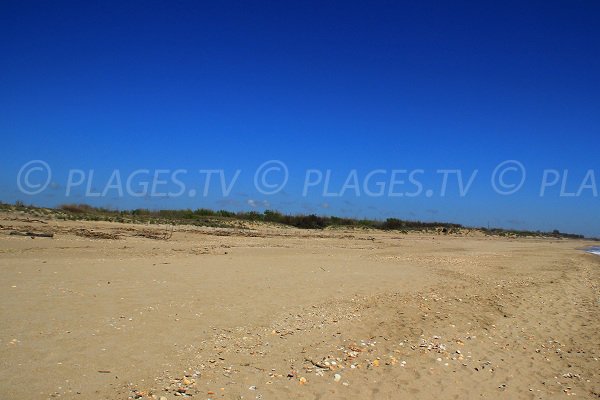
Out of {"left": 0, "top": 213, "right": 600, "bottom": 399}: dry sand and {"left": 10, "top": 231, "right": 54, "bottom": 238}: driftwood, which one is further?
{"left": 10, "top": 231, "right": 54, "bottom": 238}: driftwood

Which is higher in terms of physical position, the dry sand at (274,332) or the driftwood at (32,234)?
the driftwood at (32,234)

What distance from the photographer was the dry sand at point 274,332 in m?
5.90

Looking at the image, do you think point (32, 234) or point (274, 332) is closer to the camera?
point (274, 332)

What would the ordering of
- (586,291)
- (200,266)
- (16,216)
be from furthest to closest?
(16,216) < (586,291) < (200,266)

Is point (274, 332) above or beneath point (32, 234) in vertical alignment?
beneath

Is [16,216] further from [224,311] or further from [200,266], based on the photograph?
[224,311]

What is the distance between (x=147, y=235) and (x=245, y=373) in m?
16.7

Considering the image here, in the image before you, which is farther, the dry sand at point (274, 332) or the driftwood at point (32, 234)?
the driftwood at point (32, 234)

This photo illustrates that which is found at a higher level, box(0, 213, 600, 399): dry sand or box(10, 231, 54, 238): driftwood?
box(10, 231, 54, 238): driftwood

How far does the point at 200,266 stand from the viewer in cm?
1392

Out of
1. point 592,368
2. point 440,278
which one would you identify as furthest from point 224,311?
point 440,278

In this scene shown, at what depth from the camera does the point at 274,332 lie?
26.4 ft

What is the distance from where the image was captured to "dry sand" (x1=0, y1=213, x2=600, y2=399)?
5.90 meters

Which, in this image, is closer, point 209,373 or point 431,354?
point 209,373
